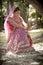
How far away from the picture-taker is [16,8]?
6.20 ft

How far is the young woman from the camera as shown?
188cm

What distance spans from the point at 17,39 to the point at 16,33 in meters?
0.04

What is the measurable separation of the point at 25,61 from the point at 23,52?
0.22ft

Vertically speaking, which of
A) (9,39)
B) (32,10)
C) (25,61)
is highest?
(32,10)

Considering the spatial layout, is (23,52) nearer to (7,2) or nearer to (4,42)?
(4,42)

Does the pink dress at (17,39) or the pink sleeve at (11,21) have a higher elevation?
the pink sleeve at (11,21)

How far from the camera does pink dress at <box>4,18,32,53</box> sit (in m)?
1.91

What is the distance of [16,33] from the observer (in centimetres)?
194

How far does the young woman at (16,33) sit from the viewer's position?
1.88 meters

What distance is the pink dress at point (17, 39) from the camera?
1.91 metres

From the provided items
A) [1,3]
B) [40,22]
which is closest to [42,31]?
[40,22]

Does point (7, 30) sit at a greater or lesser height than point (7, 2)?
lesser

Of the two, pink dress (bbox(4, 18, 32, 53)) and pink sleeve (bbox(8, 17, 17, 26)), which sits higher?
pink sleeve (bbox(8, 17, 17, 26))

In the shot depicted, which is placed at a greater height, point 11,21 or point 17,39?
point 11,21
